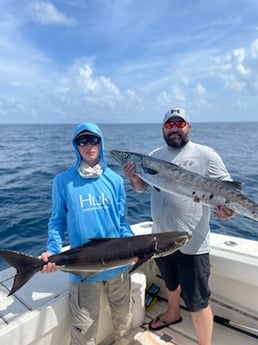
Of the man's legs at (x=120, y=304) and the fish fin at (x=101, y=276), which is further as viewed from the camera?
the man's legs at (x=120, y=304)

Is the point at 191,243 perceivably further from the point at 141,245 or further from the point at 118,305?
the point at 118,305

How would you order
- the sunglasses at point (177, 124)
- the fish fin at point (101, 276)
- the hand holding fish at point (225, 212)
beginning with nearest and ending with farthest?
1. the fish fin at point (101, 276)
2. the hand holding fish at point (225, 212)
3. the sunglasses at point (177, 124)

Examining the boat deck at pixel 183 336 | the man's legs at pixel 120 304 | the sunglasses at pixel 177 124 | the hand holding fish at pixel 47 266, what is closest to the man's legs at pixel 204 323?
the boat deck at pixel 183 336

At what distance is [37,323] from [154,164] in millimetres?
1667

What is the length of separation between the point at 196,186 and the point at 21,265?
1529 millimetres

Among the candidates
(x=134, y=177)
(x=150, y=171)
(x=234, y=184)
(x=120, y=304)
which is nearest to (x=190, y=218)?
(x=234, y=184)

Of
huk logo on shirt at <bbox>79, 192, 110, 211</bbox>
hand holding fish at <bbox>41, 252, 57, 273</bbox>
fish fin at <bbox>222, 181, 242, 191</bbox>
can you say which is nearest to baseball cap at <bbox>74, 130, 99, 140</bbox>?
huk logo on shirt at <bbox>79, 192, 110, 211</bbox>

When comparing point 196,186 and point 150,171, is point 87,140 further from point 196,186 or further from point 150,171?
point 196,186

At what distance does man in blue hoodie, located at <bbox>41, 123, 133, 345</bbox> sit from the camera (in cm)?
248

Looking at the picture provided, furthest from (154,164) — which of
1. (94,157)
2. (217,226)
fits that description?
(217,226)

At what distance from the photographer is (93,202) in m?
2.52

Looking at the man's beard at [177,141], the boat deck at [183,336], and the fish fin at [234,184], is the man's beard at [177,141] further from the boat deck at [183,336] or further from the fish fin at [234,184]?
the boat deck at [183,336]

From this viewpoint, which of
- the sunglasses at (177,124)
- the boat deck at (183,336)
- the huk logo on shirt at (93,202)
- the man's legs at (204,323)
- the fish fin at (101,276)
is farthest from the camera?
the boat deck at (183,336)

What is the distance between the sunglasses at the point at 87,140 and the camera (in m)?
2.56
